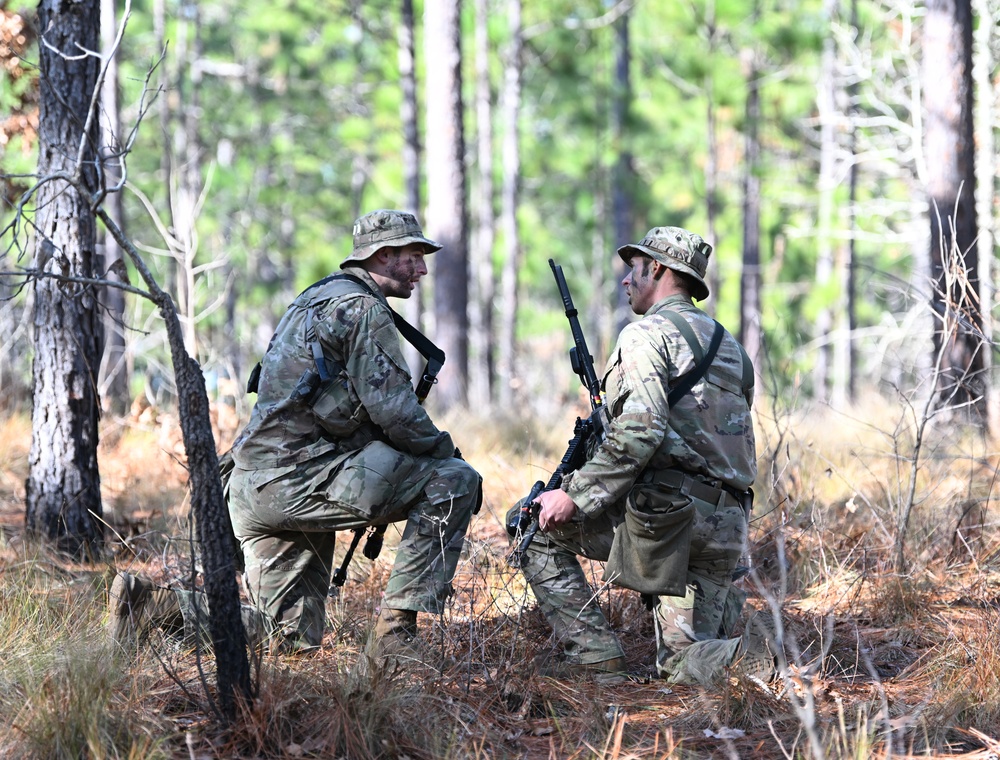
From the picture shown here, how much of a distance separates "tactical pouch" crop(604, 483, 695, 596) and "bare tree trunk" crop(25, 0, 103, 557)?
2.89 metres

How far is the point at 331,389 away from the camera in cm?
412

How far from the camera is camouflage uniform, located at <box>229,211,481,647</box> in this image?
13.4 feet

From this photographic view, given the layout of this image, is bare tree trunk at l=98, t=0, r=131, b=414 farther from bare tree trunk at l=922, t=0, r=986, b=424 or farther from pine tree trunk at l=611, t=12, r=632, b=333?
pine tree trunk at l=611, t=12, r=632, b=333

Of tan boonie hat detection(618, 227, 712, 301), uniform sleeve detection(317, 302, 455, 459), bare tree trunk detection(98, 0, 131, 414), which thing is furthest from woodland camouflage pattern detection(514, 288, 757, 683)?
bare tree trunk detection(98, 0, 131, 414)

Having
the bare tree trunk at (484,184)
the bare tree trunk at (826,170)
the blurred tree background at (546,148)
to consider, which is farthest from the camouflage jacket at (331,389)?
the bare tree trunk at (826,170)

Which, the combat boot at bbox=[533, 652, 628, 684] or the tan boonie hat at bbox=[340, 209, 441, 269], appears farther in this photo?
the tan boonie hat at bbox=[340, 209, 441, 269]

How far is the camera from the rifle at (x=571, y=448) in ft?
13.3

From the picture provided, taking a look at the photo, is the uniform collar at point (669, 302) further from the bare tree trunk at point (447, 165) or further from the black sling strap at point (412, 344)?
the bare tree trunk at point (447, 165)

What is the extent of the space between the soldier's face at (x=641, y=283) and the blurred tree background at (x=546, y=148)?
6.64 m

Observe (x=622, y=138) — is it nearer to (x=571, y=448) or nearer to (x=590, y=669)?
(x=571, y=448)

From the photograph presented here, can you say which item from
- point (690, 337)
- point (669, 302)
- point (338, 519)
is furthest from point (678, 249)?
point (338, 519)

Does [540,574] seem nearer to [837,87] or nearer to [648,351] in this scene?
[648,351]

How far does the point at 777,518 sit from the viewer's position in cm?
525

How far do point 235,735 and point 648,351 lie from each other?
201 centimetres
